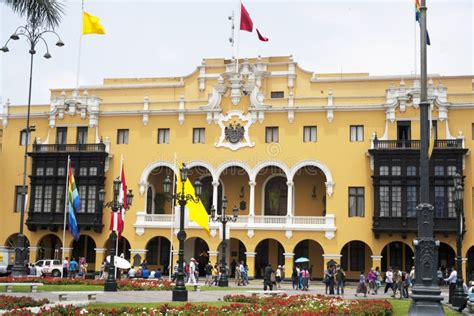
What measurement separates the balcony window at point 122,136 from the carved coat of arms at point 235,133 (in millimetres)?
8108

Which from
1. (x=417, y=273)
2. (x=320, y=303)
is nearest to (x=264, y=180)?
(x=320, y=303)

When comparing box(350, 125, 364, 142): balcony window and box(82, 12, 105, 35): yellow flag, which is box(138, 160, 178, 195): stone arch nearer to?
box(82, 12, 105, 35): yellow flag

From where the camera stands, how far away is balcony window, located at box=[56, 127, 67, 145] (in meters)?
51.9

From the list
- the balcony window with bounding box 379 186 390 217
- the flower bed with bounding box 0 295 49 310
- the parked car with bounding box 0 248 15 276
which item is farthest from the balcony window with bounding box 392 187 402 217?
the flower bed with bounding box 0 295 49 310

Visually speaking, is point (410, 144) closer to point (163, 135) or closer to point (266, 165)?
point (266, 165)

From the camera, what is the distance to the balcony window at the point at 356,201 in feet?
151

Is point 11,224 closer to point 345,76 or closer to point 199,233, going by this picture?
point 199,233

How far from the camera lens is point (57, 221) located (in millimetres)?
49562

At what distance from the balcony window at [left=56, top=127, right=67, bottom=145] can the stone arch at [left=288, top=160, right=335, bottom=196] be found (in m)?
18.3

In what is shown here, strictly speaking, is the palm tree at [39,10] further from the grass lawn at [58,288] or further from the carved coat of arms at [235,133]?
the carved coat of arms at [235,133]

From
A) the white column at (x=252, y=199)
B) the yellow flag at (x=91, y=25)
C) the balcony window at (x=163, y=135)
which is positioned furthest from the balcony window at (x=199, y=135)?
the yellow flag at (x=91, y=25)

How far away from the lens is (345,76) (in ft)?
171

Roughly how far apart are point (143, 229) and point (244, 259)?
26.7ft

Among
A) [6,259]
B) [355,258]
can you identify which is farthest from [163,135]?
[355,258]
